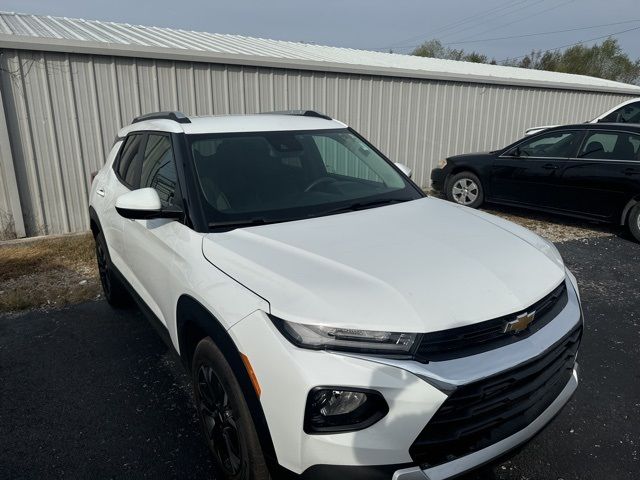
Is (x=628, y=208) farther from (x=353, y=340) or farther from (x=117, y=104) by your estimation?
(x=117, y=104)

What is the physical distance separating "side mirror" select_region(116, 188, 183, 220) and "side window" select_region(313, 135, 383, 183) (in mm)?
1253

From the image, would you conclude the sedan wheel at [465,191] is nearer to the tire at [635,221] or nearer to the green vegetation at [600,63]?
the tire at [635,221]

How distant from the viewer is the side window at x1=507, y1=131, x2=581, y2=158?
7152 millimetres

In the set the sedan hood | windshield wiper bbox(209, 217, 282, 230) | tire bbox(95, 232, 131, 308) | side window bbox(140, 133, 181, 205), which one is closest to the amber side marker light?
the sedan hood

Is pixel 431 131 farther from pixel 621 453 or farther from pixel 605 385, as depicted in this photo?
pixel 621 453

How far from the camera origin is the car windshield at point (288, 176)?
270 centimetres

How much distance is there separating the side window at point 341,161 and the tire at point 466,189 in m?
5.11

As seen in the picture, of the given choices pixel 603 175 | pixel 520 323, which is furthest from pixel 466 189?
pixel 520 323

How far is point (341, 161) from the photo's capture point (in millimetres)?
3537

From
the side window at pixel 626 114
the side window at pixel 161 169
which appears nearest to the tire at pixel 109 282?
the side window at pixel 161 169

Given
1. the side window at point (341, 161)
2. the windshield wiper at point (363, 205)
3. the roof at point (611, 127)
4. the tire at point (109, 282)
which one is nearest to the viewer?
the windshield wiper at point (363, 205)

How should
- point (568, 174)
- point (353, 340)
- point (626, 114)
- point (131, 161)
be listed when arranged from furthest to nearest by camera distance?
point (626, 114) < point (568, 174) < point (131, 161) < point (353, 340)

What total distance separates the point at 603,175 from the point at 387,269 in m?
5.95

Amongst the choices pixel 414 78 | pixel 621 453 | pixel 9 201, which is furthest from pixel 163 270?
pixel 414 78
